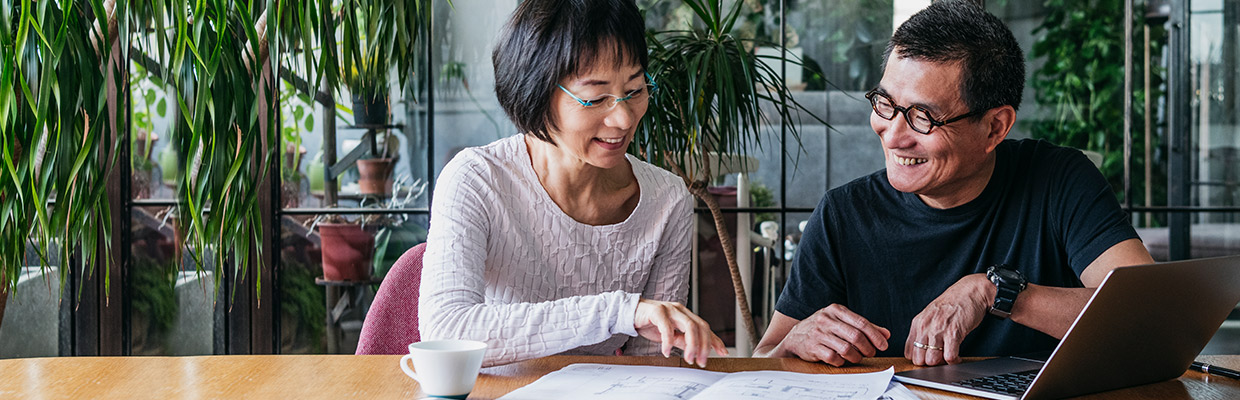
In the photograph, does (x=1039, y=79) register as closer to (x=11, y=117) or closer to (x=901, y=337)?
(x=901, y=337)

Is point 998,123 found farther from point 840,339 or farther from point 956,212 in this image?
point 840,339

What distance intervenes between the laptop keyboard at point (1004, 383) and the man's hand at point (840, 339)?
0.14 metres

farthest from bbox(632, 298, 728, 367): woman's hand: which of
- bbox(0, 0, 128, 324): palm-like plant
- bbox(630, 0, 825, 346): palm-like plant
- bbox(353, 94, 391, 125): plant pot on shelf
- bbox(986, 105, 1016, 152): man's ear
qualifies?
bbox(353, 94, 391, 125): plant pot on shelf

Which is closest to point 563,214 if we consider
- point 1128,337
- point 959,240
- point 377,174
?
point 959,240

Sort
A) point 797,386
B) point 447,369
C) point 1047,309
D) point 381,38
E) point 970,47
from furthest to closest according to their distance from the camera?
1. point 381,38
2. point 970,47
3. point 1047,309
4. point 797,386
5. point 447,369

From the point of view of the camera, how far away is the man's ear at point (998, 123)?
1464 millimetres

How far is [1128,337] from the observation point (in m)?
0.97

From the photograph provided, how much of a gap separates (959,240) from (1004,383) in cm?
51

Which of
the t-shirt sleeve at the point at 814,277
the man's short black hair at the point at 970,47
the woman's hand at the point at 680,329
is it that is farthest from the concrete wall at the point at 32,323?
the man's short black hair at the point at 970,47

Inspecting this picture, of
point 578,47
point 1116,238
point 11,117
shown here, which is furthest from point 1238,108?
point 11,117

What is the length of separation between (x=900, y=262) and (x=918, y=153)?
0.69 feet

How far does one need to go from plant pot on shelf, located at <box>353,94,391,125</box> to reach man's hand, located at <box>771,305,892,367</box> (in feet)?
7.14

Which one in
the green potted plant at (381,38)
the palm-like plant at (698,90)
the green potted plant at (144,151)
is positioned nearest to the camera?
the green potted plant at (381,38)

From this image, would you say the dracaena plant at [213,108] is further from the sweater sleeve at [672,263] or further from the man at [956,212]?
the man at [956,212]
